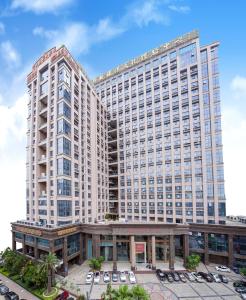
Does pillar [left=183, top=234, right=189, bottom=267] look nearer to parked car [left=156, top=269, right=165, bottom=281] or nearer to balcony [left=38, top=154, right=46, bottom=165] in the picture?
parked car [left=156, top=269, right=165, bottom=281]

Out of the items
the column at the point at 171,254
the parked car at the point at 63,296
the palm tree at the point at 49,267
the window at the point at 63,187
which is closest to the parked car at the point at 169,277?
the column at the point at 171,254

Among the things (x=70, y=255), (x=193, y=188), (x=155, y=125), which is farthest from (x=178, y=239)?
(x=155, y=125)

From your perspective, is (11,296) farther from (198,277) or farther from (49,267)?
(198,277)

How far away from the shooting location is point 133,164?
73.1 meters

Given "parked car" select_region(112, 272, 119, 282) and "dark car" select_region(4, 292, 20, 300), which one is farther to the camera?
"parked car" select_region(112, 272, 119, 282)

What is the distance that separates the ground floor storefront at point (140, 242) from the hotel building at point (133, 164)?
10.6 inches

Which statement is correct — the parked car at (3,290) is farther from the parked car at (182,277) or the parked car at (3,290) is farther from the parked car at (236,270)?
the parked car at (236,270)

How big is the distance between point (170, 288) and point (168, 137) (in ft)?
143

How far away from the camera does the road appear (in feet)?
122

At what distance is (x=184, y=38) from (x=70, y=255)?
78325 mm

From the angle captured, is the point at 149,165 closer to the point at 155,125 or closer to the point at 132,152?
the point at 132,152

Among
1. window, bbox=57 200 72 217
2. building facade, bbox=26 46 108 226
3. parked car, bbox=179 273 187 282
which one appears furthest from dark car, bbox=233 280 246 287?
window, bbox=57 200 72 217

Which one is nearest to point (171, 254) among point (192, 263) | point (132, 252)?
point (192, 263)

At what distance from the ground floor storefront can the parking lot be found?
18.9 feet
